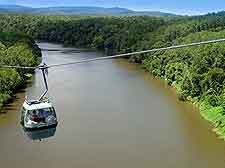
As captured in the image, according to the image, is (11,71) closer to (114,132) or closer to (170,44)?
(114,132)

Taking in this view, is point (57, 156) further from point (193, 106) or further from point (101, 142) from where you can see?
point (193, 106)

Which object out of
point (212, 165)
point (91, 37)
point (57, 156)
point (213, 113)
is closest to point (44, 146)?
point (57, 156)

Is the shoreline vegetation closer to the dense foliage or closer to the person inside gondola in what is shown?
the dense foliage

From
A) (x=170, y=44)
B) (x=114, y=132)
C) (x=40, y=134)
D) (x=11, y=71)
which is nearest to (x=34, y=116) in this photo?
(x=40, y=134)

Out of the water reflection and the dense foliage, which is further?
the dense foliage

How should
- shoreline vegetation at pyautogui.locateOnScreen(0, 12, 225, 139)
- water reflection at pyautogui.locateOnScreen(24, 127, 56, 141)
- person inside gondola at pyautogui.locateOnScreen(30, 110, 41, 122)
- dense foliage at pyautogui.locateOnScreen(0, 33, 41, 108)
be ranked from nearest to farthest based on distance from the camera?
person inside gondola at pyautogui.locateOnScreen(30, 110, 41, 122) < water reflection at pyautogui.locateOnScreen(24, 127, 56, 141) < shoreline vegetation at pyautogui.locateOnScreen(0, 12, 225, 139) < dense foliage at pyautogui.locateOnScreen(0, 33, 41, 108)

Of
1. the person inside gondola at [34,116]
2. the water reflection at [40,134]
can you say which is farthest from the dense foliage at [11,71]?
the person inside gondola at [34,116]

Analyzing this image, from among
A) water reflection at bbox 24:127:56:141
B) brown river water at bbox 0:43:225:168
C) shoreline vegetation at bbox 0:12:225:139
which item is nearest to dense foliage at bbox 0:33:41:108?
brown river water at bbox 0:43:225:168
